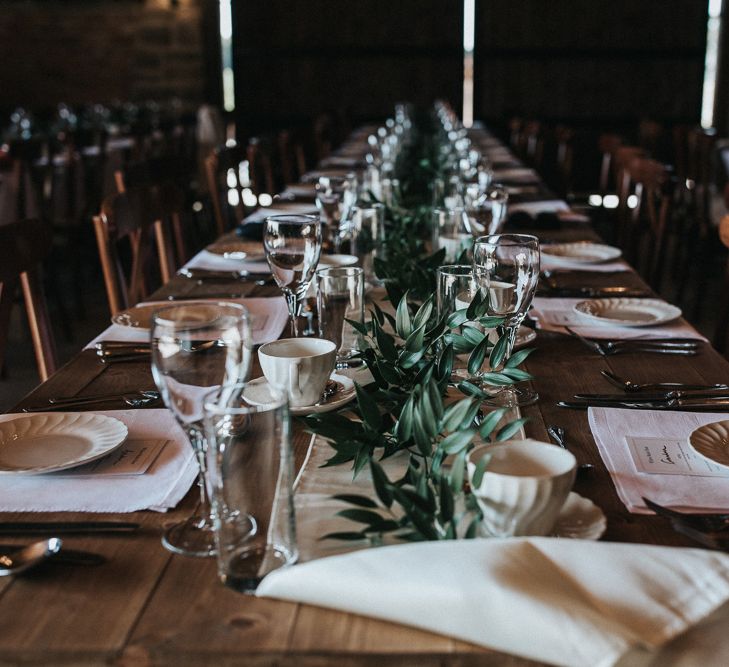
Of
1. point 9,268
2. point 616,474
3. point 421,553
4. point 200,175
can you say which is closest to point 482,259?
point 616,474

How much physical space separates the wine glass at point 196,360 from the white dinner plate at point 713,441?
56 cm

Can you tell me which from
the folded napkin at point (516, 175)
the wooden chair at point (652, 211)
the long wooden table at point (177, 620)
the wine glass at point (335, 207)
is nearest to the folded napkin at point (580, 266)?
the wine glass at point (335, 207)

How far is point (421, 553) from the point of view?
29.4 inches

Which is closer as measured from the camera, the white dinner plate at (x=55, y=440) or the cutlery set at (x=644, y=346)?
the white dinner plate at (x=55, y=440)

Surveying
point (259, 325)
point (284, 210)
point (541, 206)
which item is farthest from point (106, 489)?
point (541, 206)

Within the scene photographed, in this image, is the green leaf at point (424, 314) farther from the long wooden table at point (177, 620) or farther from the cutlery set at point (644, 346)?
the cutlery set at point (644, 346)

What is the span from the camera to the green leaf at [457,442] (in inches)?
33.0

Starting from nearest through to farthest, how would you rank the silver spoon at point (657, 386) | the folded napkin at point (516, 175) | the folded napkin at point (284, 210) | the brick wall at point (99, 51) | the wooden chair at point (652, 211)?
the silver spoon at point (657, 386) < the wooden chair at point (652, 211) < the folded napkin at point (284, 210) < the folded napkin at point (516, 175) < the brick wall at point (99, 51)

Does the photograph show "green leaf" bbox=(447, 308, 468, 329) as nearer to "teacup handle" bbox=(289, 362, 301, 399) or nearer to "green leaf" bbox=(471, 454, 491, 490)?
"teacup handle" bbox=(289, 362, 301, 399)

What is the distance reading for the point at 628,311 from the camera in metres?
1.83

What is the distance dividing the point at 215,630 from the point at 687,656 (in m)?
0.37

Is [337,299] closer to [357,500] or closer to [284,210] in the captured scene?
[357,500]

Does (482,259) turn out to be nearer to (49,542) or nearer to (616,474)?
(616,474)

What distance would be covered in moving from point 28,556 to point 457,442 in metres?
0.41
